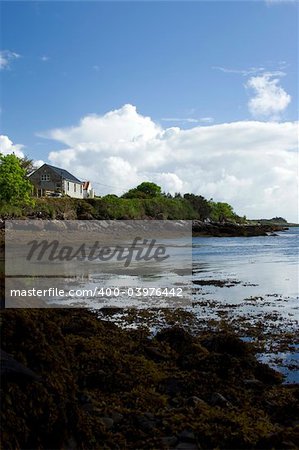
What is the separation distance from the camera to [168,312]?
45.7 feet

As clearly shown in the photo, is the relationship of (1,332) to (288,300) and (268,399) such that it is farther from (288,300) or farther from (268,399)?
(288,300)

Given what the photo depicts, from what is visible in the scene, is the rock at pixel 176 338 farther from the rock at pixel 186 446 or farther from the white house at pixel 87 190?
the white house at pixel 87 190

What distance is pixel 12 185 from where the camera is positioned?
2276 inches

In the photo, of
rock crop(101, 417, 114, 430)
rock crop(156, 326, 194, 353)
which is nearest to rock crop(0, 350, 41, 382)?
rock crop(101, 417, 114, 430)

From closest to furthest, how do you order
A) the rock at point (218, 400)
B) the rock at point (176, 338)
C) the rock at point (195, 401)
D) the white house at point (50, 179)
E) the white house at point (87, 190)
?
the rock at point (195, 401)
the rock at point (218, 400)
the rock at point (176, 338)
the white house at point (50, 179)
the white house at point (87, 190)

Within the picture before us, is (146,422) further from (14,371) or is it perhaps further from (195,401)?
(14,371)

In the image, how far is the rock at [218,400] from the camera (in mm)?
6691

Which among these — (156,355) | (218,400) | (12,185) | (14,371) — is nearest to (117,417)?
(14,371)

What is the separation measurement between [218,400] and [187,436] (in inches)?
49.4

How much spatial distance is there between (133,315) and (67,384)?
23.3 feet

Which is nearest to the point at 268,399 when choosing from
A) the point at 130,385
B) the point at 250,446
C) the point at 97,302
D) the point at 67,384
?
the point at 250,446

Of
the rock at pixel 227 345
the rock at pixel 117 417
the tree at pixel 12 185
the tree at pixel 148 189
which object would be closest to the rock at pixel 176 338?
the rock at pixel 227 345

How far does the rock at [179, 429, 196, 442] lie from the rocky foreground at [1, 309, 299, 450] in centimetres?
1

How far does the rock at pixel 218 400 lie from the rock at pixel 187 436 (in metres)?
1.09
